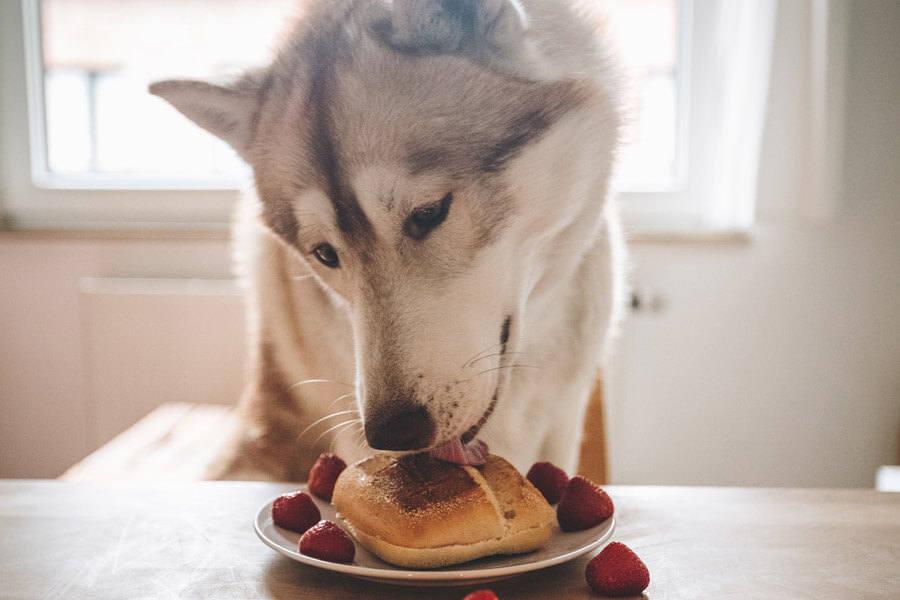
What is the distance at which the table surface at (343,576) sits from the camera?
573 mm

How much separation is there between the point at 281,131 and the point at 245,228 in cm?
48

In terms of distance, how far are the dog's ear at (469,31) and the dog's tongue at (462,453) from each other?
19.3 inches

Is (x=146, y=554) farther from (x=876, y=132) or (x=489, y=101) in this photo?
(x=876, y=132)

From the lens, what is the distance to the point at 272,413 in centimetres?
130

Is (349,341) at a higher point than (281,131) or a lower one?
lower

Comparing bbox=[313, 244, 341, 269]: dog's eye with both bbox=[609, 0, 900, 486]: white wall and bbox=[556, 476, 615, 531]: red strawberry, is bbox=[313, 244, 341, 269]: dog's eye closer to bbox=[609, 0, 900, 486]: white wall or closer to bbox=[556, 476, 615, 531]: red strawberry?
bbox=[556, 476, 615, 531]: red strawberry

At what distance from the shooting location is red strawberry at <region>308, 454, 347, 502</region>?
71 centimetres

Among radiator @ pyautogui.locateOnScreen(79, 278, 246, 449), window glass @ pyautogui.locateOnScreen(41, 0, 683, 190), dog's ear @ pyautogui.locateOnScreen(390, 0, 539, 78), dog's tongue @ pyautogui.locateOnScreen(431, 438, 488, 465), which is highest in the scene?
window glass @ pyautogui.locateOnScreen(41, 0, 683, 190)

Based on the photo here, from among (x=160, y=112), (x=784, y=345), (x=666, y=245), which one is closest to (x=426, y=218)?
(x=666, y=245)

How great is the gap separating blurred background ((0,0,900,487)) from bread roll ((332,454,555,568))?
144 centimetres

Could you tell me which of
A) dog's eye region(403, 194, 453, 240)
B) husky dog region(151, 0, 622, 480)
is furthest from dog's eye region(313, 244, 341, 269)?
dog's eye region(403, 194, 453, 240)

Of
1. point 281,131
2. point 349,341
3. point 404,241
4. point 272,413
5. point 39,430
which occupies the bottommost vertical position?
point 39,430

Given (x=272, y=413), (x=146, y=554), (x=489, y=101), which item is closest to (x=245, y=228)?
A: (x=272, y=413)

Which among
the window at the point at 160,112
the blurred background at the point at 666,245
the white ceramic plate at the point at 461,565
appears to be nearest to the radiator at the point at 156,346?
the blurred background at the point at 666,245
